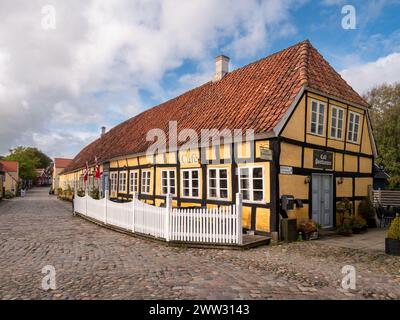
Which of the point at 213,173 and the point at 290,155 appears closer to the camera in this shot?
the point at 290,155

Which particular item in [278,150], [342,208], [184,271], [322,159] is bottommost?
[184,271]

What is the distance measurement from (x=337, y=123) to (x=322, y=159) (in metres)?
1.69

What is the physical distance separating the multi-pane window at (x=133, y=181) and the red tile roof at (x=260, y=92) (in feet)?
3.87

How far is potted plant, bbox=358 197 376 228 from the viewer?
12.5m

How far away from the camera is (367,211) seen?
1251cm

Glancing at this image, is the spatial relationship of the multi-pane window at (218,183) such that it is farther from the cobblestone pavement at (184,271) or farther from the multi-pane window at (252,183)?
the cobblestone pavement at (184,271)

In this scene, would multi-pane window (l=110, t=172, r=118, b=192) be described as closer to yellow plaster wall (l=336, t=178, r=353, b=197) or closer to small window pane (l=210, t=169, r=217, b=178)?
small window pane (l=210, t=169, r=217, b=178)

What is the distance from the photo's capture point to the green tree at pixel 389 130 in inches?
1110

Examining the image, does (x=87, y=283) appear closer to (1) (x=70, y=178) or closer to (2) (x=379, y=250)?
(2) (x=379, y=250)

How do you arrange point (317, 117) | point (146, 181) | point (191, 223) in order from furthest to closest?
point (146, 181) → point (317, 117) → point (191, 223)

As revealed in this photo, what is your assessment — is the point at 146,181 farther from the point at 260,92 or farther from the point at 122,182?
the point at 260,92

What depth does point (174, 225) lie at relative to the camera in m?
9.15

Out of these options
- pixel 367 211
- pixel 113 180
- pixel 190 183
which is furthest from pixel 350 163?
pixel 113 180

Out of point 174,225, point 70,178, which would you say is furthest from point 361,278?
point 70,178
